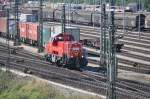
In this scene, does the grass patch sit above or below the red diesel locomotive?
below

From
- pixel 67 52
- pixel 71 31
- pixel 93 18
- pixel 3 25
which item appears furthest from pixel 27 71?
pixel 93 18

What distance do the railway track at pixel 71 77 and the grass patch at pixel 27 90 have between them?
185 cm

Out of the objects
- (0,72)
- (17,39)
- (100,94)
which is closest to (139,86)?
(100,94)

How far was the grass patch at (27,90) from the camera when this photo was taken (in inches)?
1243

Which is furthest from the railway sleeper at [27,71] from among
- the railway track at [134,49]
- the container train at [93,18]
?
the container train at [93,18]

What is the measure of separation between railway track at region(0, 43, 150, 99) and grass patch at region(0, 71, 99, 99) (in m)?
1.85

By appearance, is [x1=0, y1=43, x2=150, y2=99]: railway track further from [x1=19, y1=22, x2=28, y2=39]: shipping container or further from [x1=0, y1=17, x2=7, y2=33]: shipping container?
[x1=0, y1=17, x2=7, y2=33]: shipping container

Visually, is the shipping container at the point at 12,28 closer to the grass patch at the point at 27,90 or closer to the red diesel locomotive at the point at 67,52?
the red diesel locomotive at the point at 67,52

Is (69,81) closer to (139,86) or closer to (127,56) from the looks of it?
(139,86)

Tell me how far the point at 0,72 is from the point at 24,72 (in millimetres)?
2226

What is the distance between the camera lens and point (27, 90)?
1342 inches

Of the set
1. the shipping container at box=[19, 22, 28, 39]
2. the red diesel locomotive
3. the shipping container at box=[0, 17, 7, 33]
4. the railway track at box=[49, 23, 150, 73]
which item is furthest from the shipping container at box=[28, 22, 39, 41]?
the red diesel locomotive

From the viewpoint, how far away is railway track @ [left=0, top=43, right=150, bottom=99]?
30.8m

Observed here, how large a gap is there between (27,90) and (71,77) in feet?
14.0
